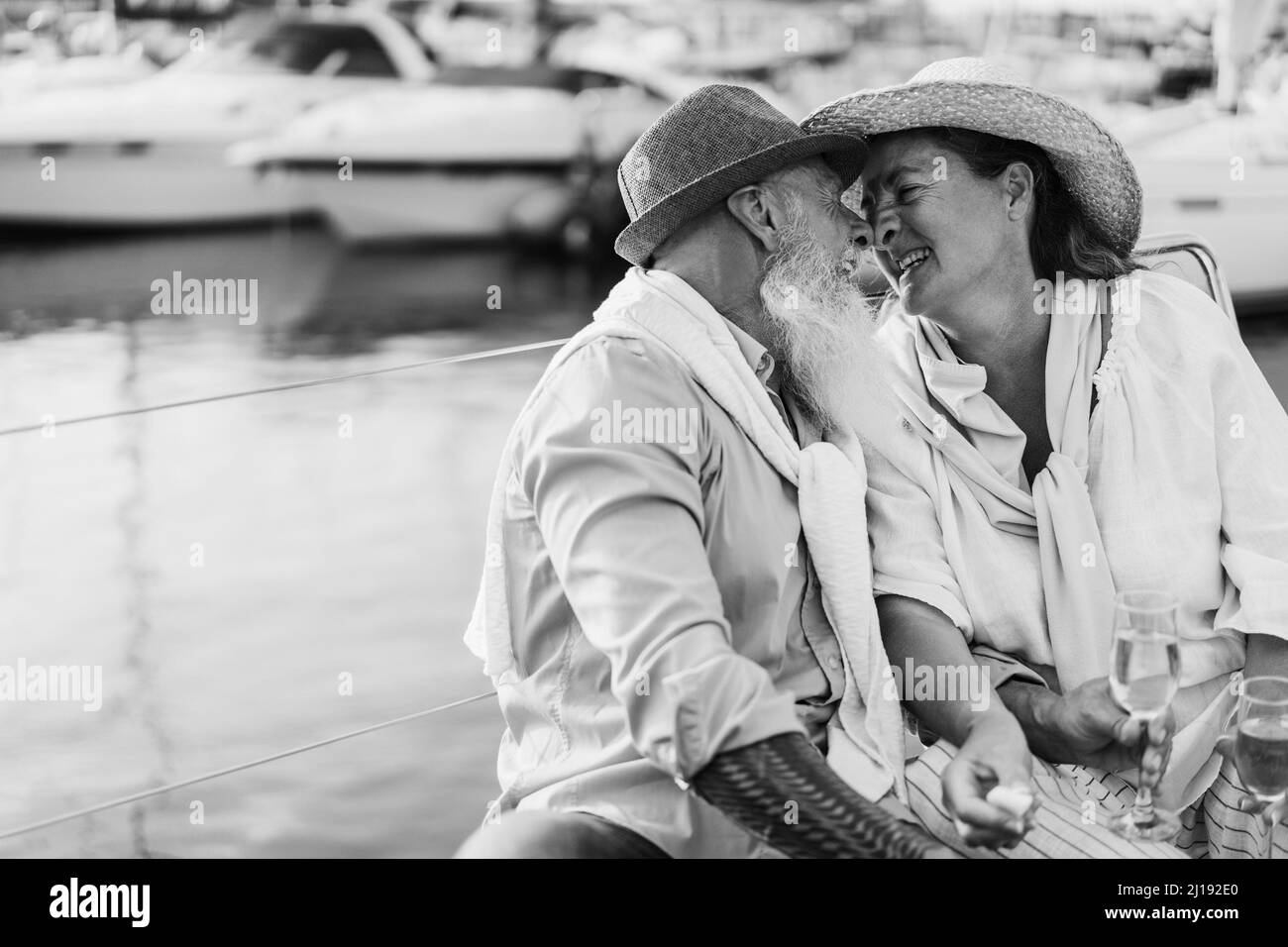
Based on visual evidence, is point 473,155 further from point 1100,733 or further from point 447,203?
point 1100,733

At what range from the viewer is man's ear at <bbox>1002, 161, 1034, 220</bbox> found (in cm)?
218

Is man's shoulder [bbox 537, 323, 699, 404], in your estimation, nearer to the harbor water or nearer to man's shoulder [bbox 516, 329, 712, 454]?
man's shoulder [bbox 516, 329, 712, 454]

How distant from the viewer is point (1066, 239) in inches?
88.0

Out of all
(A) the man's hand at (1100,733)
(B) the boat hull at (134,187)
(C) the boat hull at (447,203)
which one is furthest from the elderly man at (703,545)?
(B) the boat hull at (134,187)

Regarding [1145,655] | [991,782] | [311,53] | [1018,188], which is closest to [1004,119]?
[1018,188]

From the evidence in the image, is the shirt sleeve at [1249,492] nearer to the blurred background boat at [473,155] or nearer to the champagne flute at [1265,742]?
the champagne flute at [1265,742]

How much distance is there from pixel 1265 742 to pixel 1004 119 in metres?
0.92

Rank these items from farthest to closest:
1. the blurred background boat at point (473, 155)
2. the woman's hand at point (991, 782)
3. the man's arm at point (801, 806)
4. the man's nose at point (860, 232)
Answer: the blurred background boat at point (473, 155) → the man's nose at point (860, 232) → the woman's hand at point (991, 782) → the man's arm at point (801, 806)

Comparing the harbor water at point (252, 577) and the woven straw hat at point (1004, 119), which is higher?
the woven straw hat at point (1004, 119)

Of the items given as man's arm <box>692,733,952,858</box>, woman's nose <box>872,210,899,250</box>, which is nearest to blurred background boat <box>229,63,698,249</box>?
woman's nose <box>872,210,899,250</box>

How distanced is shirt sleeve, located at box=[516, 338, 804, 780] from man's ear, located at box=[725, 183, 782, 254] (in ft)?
0.90

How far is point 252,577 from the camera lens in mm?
5008

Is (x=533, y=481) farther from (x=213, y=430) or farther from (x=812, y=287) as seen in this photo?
(x=213, y=430)

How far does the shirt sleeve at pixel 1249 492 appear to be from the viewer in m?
1.99
